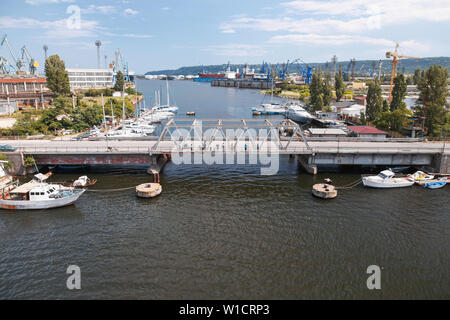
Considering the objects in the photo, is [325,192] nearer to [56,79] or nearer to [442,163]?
[442,163]

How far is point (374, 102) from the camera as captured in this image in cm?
9788

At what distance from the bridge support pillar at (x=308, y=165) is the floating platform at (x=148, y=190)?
29.2 m

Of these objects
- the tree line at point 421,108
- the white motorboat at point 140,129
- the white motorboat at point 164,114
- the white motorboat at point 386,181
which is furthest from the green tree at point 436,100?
the white motorboat at point 164,114

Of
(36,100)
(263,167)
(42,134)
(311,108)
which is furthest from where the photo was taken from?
(311,108)

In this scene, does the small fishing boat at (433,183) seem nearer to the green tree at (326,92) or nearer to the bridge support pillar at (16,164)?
the bridge support pillar at (16,164)

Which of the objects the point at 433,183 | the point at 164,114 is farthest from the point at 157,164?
the point at 164,114

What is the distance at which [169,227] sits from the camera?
1577 inches

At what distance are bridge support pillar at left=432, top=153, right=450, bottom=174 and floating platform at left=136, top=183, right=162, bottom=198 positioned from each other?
5245 cm

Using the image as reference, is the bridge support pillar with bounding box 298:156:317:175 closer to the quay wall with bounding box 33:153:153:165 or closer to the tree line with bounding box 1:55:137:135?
the quay wall with bounding box 33:153:153:165

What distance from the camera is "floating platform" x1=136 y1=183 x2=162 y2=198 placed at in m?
48.3

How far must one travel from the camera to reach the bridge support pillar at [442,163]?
5744 centimetres

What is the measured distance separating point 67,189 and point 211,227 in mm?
24805

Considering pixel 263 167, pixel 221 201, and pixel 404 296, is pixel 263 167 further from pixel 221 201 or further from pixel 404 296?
pixel 404 296
